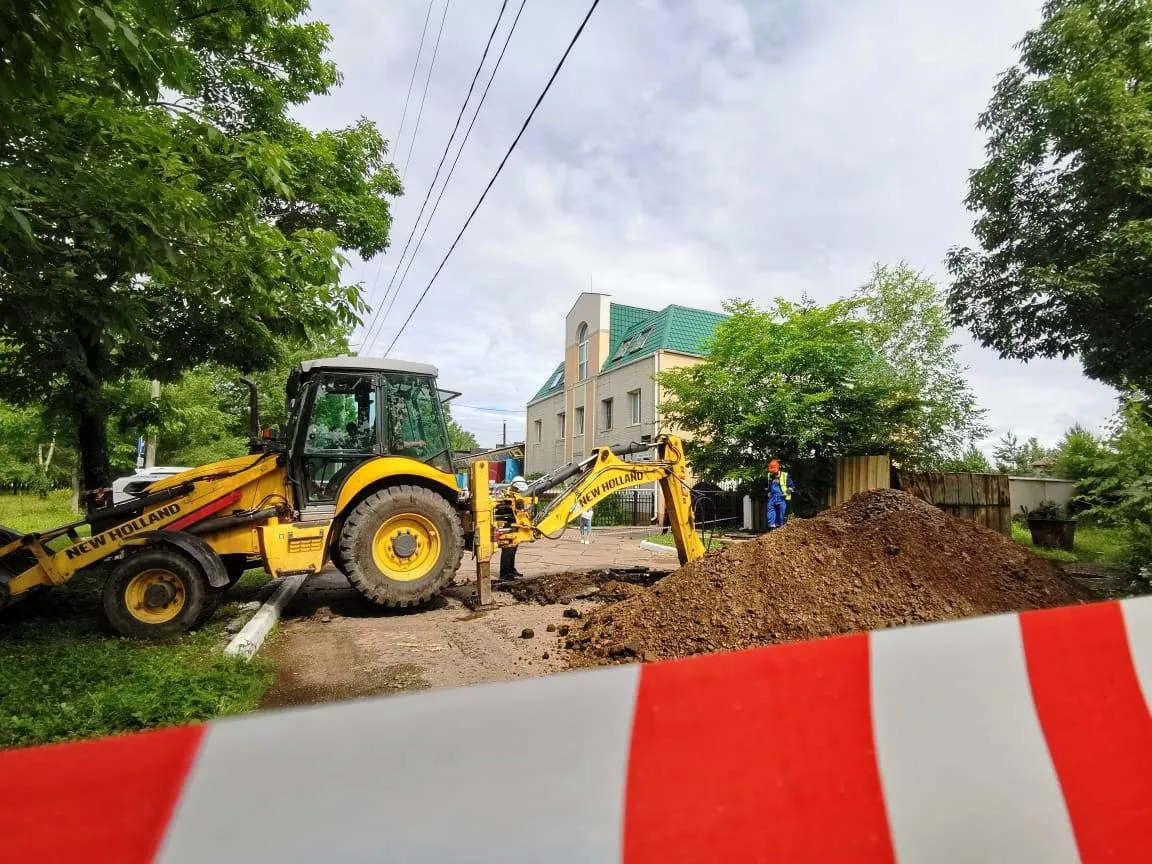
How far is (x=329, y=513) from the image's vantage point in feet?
22.0

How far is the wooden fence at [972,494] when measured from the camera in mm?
12961

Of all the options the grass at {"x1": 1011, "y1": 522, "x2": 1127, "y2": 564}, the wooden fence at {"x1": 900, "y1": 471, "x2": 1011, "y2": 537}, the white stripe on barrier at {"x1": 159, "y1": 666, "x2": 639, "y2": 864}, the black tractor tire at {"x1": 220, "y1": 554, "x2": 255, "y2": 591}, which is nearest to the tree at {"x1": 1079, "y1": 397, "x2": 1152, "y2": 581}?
the grass at {"x1": 1011, "y1": 522, "x2": 1127, "y2": 564}

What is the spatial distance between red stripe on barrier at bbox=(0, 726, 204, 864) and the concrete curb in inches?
175

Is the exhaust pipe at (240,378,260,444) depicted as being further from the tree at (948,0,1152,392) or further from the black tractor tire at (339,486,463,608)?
the tree at (948,0,1152,392)

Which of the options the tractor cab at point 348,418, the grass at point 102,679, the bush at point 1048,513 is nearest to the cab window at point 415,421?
the tractor cab at point 348,418

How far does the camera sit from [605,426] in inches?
1156

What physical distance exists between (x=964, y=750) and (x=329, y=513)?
631 centimetres

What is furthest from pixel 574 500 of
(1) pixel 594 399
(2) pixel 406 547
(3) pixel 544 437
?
(3) pixel 544 437

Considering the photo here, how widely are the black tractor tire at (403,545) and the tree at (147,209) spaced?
211 cm

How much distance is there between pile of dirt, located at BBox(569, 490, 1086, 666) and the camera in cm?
544

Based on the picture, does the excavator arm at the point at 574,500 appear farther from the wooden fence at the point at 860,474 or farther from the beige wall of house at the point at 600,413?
the beige wall of house at the point at 600,413

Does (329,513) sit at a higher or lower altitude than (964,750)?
higher

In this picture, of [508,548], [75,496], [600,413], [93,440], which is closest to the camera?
[508,548]

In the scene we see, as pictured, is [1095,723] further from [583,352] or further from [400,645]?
[583,352]
